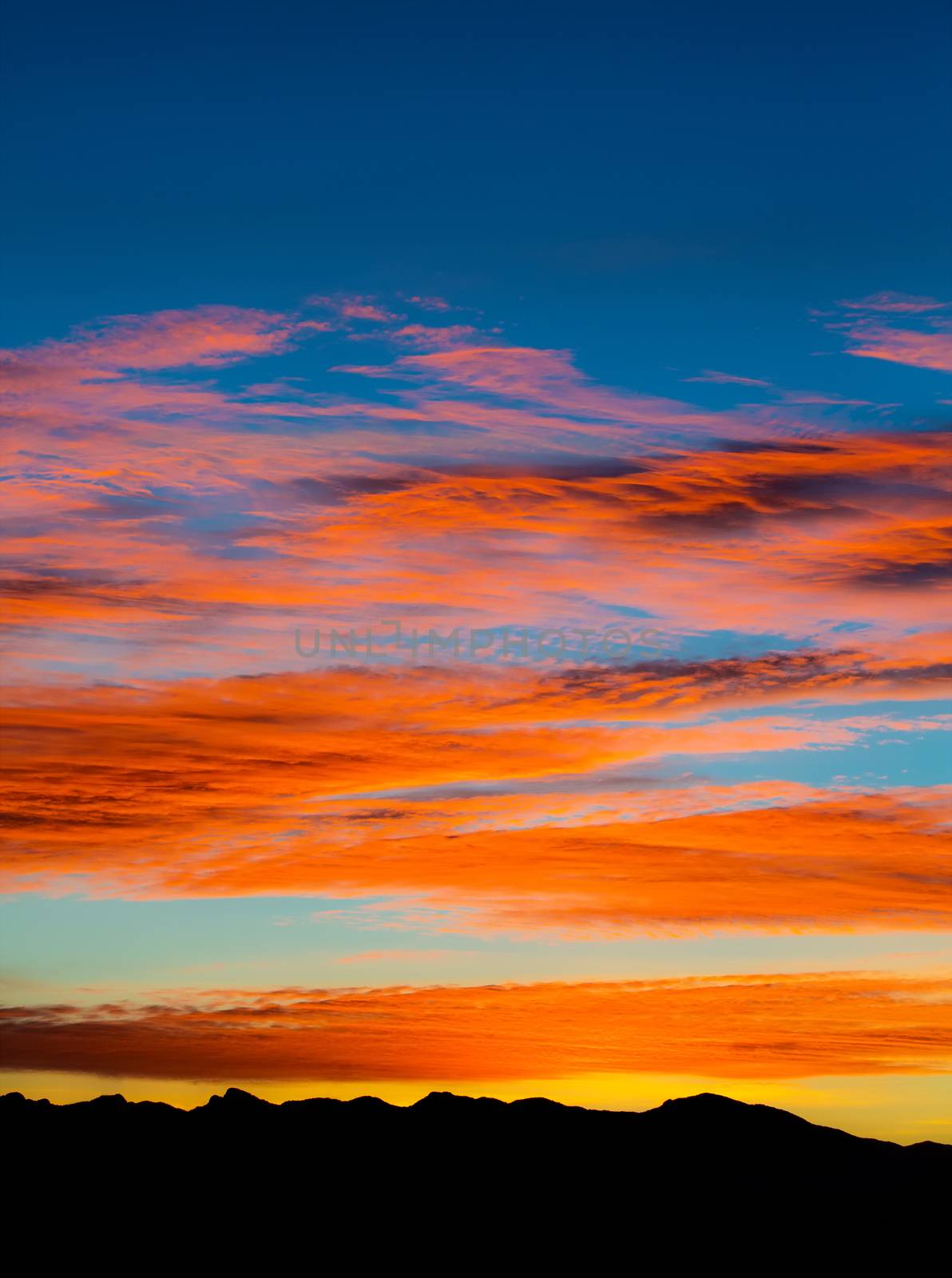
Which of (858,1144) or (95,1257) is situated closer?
(95,1257)

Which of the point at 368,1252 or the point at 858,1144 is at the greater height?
the point at 858,1144

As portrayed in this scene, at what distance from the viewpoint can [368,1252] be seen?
551ft

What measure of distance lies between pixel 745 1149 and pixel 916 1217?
40213 mm

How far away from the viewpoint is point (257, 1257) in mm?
166375

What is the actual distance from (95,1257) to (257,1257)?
19.9m

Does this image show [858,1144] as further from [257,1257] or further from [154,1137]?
[154,1137]

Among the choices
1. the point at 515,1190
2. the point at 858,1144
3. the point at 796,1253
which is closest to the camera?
the point at 796,1253

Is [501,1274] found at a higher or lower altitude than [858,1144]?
lower

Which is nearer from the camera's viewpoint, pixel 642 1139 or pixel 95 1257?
pixel 95 1257

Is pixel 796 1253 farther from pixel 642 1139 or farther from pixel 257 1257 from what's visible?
pixel 257 1257

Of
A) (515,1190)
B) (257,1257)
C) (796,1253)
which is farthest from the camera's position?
(515,1190)

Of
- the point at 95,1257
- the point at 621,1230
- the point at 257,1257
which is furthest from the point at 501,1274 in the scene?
the point at 95,1257

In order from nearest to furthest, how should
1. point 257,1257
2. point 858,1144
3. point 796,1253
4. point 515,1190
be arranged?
1. point 796,1253
2. point 257,1257
3. point 515,1190
4. point 858,1144

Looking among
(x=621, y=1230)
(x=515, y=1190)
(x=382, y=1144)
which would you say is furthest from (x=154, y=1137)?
(x=621, y=1230)
